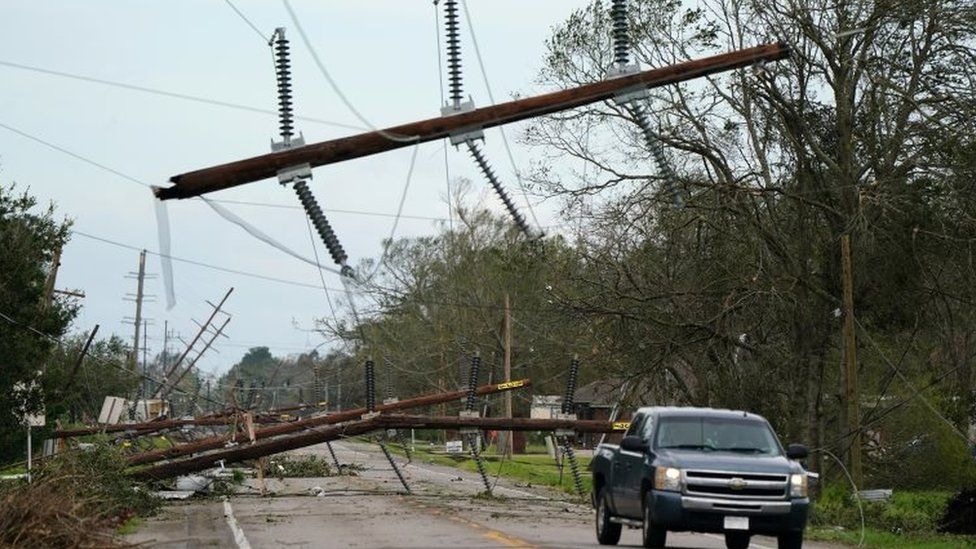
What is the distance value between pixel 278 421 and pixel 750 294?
87.3 ft

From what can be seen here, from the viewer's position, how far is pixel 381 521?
28172mm

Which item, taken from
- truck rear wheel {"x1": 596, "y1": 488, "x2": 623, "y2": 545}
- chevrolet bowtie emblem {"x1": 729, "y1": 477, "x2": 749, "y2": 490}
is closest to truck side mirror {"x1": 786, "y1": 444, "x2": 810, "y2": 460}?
chevrolet bowtie emblem {"x1": 729, "y1": 477, "x2": 749, "y2": 490}

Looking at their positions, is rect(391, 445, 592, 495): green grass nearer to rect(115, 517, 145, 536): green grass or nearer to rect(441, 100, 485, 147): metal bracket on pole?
rect(115, 517, 145, 536): green grass

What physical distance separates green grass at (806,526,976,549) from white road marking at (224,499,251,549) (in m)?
9.28

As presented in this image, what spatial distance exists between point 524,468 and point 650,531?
157 feet

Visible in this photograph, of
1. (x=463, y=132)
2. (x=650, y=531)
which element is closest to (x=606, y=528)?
(x=650, y=531)

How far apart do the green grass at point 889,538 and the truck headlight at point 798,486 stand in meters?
6.52

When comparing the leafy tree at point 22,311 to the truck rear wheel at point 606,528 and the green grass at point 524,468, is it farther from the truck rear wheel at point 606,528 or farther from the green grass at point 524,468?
the truck rear wheel at point 606,528

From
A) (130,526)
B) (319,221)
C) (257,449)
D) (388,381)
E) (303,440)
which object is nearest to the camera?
(319,221)

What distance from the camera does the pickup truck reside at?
18.8 metres

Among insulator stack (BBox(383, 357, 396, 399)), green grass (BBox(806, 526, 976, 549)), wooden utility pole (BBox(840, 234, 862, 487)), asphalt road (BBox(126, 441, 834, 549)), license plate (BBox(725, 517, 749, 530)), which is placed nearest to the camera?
license plate (BBox(725, 517, 749, 530))

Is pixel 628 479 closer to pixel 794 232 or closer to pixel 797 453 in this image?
pixel 797 453

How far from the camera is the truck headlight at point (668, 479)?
1894cm

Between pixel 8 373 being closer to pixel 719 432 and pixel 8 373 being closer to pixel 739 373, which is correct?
pixel 739 373
